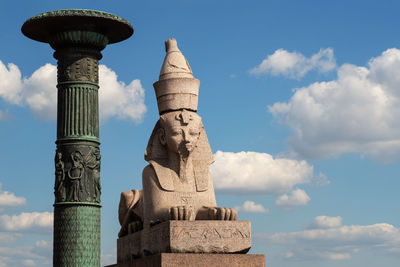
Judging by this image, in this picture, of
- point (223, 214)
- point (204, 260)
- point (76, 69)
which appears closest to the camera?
point (204, 260)

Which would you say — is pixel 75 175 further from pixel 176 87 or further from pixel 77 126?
pixel 176 87

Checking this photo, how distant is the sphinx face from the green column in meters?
1.64

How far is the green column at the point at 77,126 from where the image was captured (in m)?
10.7

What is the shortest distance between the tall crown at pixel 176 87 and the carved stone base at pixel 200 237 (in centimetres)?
201

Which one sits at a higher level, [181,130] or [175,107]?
[175,107]

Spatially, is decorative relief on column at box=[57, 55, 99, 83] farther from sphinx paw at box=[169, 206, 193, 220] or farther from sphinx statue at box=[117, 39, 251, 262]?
sphinx paw at box=[169, 206, 193, 220]

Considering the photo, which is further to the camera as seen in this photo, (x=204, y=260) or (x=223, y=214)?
(x=223, y=214)

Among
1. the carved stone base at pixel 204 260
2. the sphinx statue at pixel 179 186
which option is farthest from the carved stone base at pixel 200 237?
the carved stone base at pixel 204 260

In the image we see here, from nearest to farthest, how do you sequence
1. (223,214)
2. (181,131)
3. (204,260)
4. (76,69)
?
(204,260)
(223,214)
(181,131)
(76,69)

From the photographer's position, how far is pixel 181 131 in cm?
1016

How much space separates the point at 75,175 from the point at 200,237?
111 inches

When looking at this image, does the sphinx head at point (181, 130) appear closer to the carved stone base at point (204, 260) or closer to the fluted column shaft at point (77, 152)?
the fluted column shaft at point (77, 152)

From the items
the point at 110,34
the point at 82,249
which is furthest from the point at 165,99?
the point at 82,249

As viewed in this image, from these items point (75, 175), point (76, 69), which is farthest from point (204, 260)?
point (76, 69)
